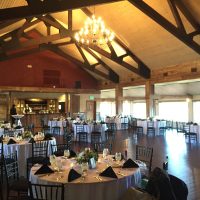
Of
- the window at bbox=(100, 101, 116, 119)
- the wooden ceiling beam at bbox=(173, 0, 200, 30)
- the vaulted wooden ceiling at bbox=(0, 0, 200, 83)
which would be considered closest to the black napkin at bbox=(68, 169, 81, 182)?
the vaulted wooden ceiling at bbox=(0, 0, 200, 83)

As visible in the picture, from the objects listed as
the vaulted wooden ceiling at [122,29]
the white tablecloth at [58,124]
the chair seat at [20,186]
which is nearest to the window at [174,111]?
the vaulted wooden ceiling at [122,29]

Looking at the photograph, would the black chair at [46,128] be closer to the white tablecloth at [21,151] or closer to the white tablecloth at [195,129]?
the white tablecloth at [21,151]

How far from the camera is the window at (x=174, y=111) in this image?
17.8 meters

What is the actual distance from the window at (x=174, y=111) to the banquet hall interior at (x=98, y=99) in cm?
8

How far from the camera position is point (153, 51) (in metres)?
11.5

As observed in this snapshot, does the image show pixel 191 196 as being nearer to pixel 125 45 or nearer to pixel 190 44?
pixel 190 44

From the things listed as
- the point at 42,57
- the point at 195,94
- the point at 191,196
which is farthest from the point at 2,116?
the point at 191,196

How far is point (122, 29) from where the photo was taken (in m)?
10.8

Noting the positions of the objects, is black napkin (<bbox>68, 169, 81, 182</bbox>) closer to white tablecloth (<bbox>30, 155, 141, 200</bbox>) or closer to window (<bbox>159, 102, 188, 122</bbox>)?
white tablecloth (<bbox>30, 155, 141, 200</bbox>)

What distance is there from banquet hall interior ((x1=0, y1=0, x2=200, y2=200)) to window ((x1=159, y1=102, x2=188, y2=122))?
0.25 ft

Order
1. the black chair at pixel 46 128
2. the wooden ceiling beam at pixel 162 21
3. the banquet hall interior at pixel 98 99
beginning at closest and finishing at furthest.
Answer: the banquet hall interior at pixel 98 99 → the wooden ceiling beam at pixel 162 21 → the black chair at pixel 46 128

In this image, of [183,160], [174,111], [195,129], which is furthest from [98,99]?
[183,160]

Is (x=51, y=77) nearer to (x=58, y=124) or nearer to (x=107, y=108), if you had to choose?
(x=58, y=124)

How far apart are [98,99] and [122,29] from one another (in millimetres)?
8934
